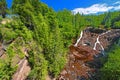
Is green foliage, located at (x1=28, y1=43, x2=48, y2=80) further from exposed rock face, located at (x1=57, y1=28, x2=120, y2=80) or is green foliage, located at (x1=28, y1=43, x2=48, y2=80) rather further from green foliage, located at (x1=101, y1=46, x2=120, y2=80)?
green foliage, located at (x1=101, y1=46, x2=120, y2=80)

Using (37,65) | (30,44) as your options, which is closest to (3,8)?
(30,44)

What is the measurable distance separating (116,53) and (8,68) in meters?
31.7

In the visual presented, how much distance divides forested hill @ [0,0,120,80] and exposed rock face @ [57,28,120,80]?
11.4 ft

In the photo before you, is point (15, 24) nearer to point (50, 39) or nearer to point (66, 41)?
point (50, 39)

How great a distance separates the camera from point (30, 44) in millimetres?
72375

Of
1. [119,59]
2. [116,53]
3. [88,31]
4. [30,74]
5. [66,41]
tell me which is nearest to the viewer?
[30,74]

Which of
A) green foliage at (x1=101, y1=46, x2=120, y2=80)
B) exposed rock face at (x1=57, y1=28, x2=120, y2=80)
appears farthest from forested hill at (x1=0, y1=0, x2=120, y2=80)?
exposed rock face at (x1=57, y1=28, x2=120, y2=80)

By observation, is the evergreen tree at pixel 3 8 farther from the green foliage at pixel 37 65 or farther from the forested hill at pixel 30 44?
the green foliage at pixel 37 65

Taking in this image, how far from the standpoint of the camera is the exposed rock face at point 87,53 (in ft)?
261

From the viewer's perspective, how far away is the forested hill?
64562 mm

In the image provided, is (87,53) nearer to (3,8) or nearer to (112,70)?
(112,70)

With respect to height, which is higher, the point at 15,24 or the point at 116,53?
the point at 15,24

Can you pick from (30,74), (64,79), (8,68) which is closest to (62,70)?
(64,79)

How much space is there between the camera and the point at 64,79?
74.8 metres
